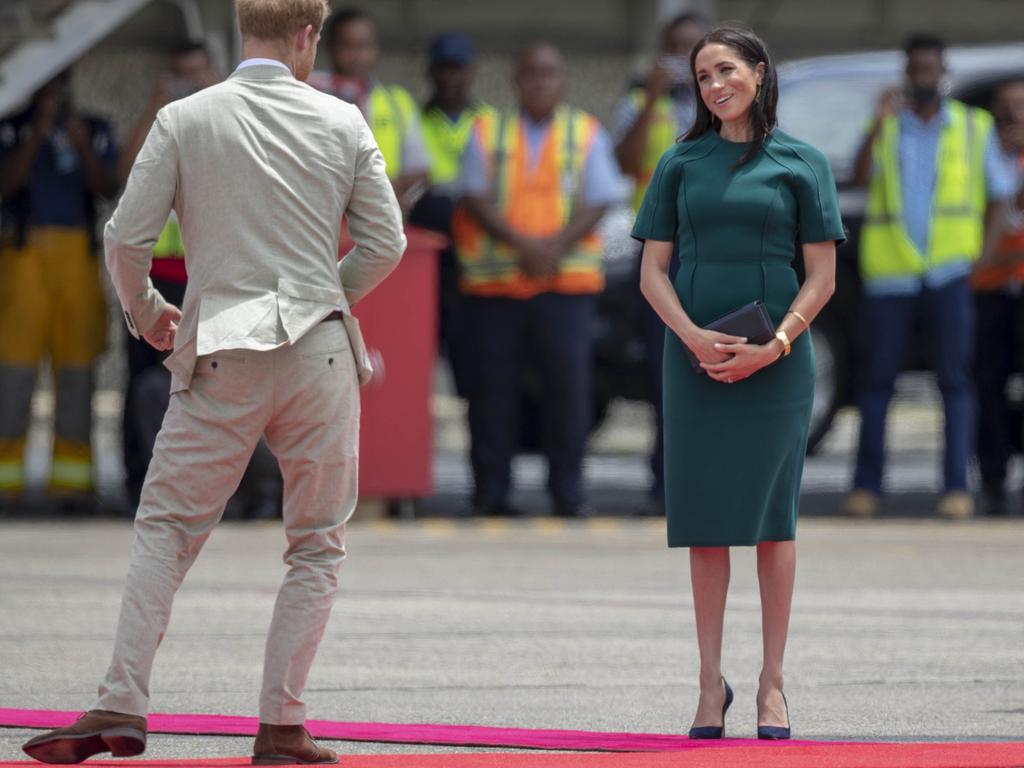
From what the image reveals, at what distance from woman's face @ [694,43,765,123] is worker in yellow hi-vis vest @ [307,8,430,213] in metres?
5.22

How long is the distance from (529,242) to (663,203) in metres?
5.30

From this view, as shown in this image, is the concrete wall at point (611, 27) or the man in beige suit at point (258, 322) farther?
the concrete wall at point (611, 27)

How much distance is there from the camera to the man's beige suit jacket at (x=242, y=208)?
516 cm

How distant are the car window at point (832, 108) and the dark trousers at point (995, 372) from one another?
128 centimetres

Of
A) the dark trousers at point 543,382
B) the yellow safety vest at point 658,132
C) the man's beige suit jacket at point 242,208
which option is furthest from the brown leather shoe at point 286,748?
the yellow safety vest at point 658,132

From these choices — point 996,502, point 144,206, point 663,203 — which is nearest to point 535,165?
point 996,502

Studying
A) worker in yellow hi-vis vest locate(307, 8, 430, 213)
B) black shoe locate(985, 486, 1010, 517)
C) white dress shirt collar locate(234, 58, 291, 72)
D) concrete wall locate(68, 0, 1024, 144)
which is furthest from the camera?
concrete wall locate(68, 0, 1024, 144)

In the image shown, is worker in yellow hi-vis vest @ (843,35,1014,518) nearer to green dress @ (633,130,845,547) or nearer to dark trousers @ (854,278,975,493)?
dark trousers @ (854,278,975,493)

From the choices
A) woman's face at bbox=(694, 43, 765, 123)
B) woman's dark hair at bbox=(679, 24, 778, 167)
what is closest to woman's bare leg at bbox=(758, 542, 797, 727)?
woman's dark hair at bbox=(679, 24, 778, 167)

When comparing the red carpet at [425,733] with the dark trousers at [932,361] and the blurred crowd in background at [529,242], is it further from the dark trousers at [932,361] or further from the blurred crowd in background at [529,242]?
the dark trousers at [932,361]

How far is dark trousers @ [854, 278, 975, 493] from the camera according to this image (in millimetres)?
11242

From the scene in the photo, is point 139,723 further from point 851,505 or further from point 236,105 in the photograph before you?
point 851,505

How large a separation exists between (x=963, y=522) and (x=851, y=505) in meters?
0.56

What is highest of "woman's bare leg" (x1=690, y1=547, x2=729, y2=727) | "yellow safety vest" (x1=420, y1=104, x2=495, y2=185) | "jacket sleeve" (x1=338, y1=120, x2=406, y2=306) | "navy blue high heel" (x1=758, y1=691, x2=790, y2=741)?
"yellow safety vest" (x1=420, y1=104, x2=495, y2=185)
